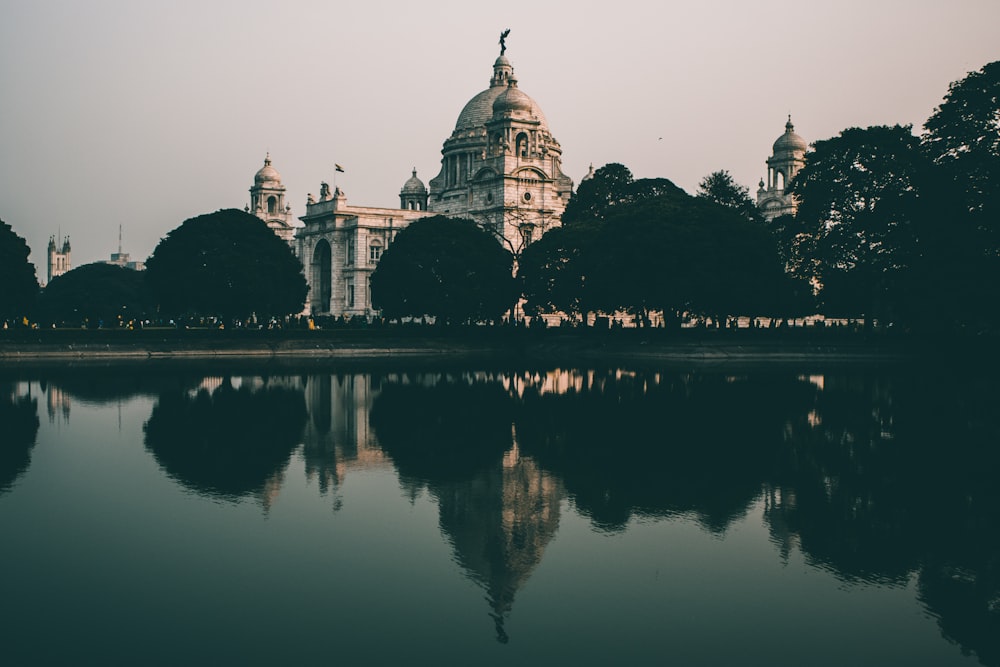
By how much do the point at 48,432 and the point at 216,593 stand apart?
17261 mm

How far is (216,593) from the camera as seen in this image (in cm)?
1397

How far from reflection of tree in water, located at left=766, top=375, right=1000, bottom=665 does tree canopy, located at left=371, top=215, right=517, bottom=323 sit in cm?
5140

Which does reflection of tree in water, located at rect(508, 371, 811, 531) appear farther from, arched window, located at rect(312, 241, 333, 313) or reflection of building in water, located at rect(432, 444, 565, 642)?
arched window, located at rect(312, 241, 333, 313)

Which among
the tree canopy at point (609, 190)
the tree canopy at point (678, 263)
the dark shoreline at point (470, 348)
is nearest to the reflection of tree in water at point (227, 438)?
the dark shoreline at point (470, 348)

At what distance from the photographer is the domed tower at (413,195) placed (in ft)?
529

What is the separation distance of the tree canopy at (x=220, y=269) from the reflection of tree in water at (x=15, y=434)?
35.1 m

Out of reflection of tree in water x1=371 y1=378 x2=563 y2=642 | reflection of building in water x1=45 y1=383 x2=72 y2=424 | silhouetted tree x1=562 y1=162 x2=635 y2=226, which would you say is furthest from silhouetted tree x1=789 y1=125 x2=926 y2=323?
reflection of building in water x1=45 y1=383 x2=72 y2=424

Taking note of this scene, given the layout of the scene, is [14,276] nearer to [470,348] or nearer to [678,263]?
[470,348]

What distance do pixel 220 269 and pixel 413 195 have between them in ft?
291

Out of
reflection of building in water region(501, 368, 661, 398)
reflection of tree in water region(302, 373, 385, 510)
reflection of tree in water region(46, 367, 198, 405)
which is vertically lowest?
reflection of tree in water region(302, 373, 385, 510)

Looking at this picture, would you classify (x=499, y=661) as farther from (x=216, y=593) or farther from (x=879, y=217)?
(x=879, y=217)

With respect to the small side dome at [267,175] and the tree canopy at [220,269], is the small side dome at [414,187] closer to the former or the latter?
the small side dome at [267,175]

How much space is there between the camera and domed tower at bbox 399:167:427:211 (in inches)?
6344

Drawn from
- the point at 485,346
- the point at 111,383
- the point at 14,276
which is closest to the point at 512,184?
the point at 485,346
